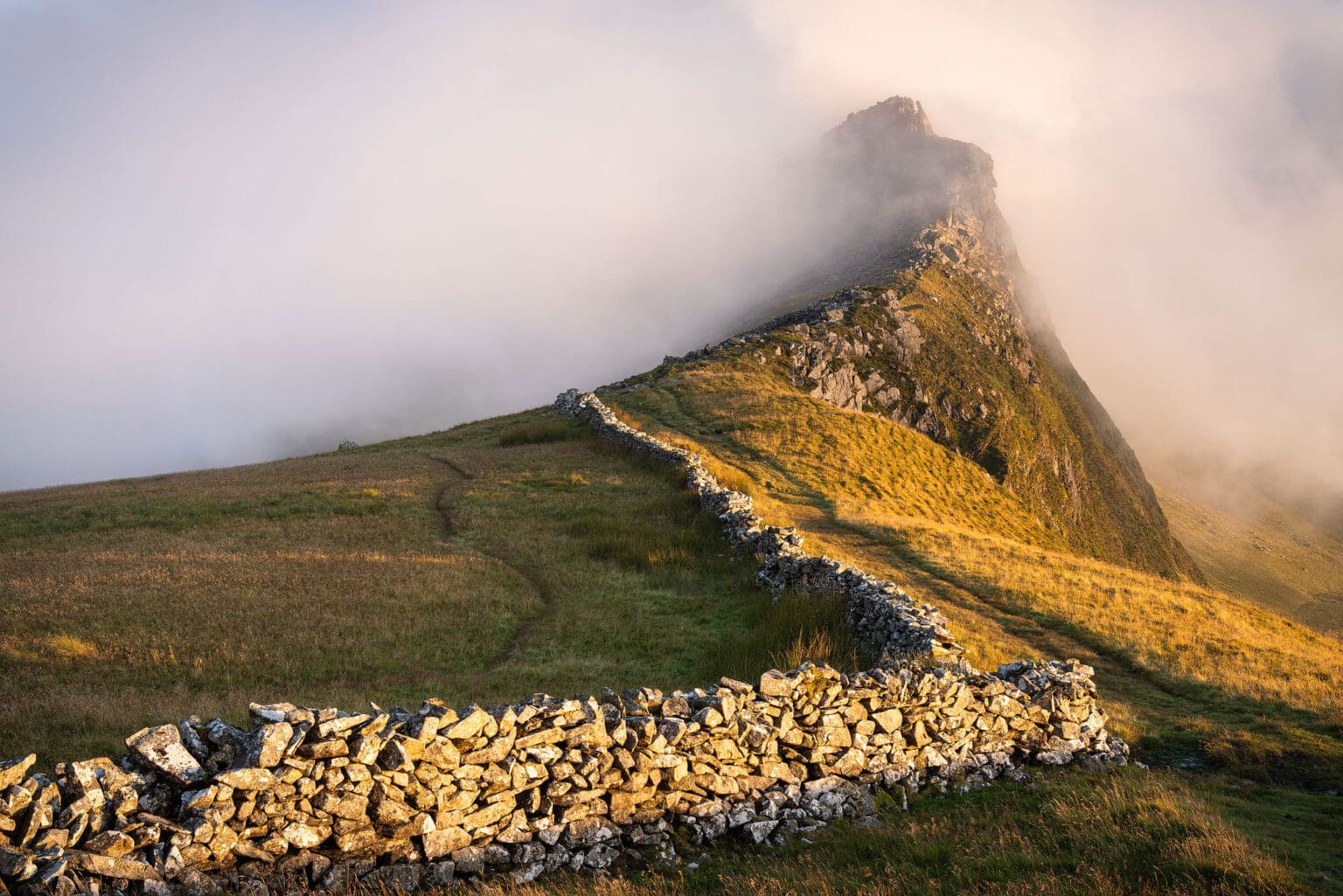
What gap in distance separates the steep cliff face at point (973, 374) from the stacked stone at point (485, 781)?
59.6m

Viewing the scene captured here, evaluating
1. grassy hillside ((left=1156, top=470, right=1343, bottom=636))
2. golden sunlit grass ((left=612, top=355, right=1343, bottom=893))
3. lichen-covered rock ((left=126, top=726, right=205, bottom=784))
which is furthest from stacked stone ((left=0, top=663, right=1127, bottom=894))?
grassy hillside ((left=1156, top=470, right=1343, bottom=636))

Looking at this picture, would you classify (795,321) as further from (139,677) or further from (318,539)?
(139,677)

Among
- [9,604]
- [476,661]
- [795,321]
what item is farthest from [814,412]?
[9,604]

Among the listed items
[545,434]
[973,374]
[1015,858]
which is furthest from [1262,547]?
[1015,858]

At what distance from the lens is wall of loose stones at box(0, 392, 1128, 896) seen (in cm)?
735

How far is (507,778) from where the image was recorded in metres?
9.04

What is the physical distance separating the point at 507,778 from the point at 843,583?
40.1 feet

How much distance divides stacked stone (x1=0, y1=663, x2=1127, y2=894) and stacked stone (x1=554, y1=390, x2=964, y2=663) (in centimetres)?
248

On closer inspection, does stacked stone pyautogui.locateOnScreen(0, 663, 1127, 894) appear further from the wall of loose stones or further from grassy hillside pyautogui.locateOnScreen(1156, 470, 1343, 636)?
grassy hillside pyautogui.locateOnScreen(1156, 470, 1343, 636)

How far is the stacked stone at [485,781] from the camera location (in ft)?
24.1

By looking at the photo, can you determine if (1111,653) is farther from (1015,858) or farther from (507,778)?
(507,778)

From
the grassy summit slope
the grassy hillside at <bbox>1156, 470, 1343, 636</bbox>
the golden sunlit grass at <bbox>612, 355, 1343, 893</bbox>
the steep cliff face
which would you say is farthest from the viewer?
the grassy hillside at <bbox>1156, 470, 1343, 636</bbox>

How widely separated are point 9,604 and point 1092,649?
25.7m

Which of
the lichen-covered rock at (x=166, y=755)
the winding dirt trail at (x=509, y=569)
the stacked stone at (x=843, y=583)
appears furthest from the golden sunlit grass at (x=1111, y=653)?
the winding dirt trail at (x=509, y=569)
